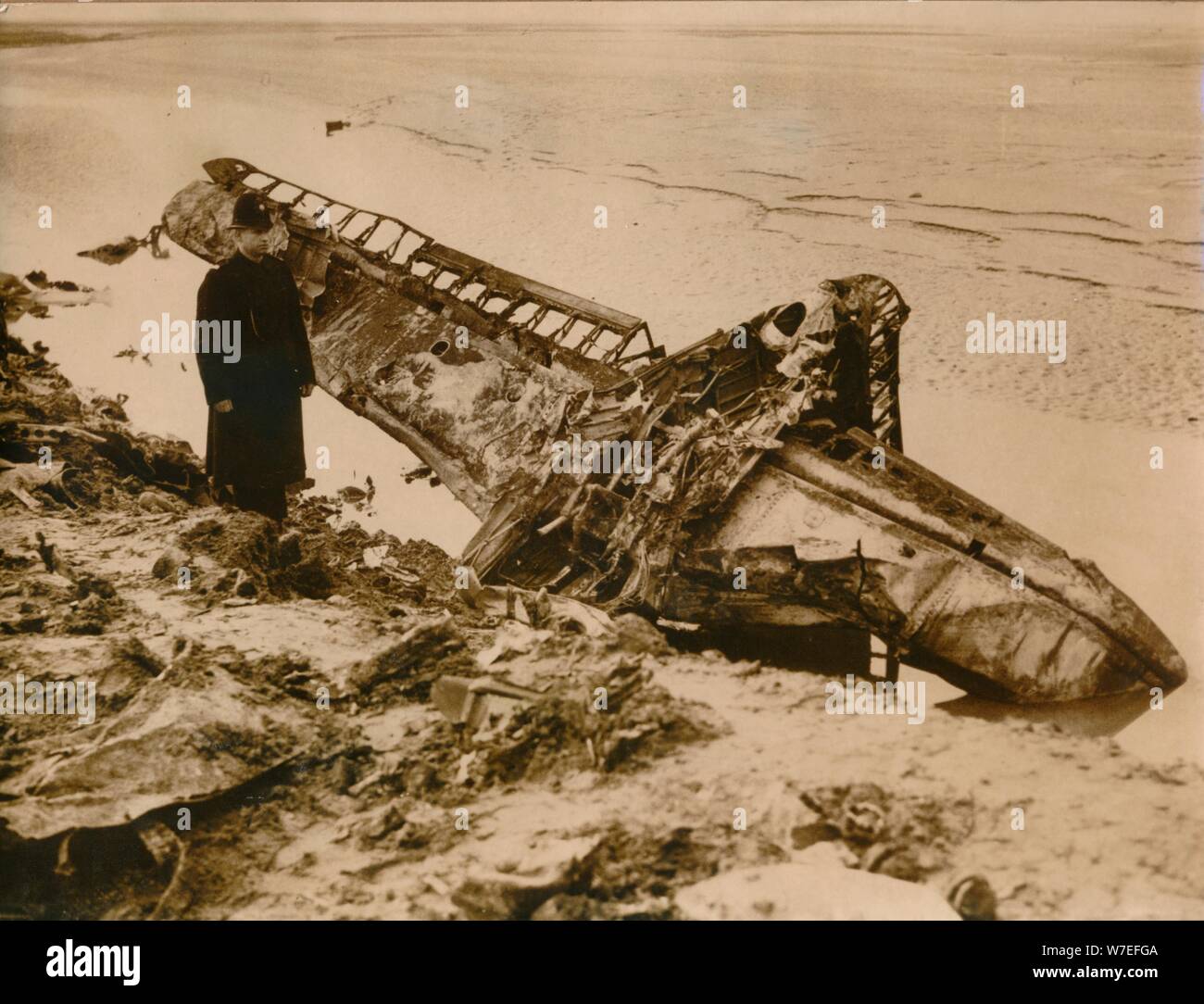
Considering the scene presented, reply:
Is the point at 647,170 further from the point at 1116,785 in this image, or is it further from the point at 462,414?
the point at 1116,785

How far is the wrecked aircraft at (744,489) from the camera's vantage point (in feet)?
12.7

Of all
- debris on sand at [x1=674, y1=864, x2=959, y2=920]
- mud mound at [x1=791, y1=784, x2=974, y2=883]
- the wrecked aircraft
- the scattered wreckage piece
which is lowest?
debris on sand at [x1=674, y1=864, x2=959, y2=920]

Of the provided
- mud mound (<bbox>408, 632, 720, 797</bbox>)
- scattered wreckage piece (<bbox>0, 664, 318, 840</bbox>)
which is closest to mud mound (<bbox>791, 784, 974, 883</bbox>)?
mud mound (<bbox>408, 632, 720, 797</bbox>)

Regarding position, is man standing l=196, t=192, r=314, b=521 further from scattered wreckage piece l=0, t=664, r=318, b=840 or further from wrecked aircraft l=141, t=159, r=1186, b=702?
scattered wreckage piece l=0, t=664, r=318, b=840

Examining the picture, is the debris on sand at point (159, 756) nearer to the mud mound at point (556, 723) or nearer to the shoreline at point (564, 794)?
the shoreline at point (564, 794)

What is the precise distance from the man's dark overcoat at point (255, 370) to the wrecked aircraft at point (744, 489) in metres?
0.51

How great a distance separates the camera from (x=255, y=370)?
4.71 meters

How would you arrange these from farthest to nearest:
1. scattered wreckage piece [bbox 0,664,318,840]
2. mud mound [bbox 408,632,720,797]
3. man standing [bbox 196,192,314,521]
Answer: man standing [bbox 196,192,314,521] → mud mound [bbox 408,632,720,797] → scattered wreckage piece [bbox 0,664,318,840]

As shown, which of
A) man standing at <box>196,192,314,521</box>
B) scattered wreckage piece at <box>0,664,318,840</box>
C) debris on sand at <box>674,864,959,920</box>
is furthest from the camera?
man standing at <box>196,192,314,521</box>

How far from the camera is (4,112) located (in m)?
5.14

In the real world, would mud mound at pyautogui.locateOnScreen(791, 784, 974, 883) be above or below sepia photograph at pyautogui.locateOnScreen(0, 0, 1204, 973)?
below

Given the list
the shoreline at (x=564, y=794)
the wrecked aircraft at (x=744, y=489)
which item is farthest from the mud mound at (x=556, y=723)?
the wrecked aircraft at (x=744, y=489)

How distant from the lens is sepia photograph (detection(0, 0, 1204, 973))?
372 centimetres
